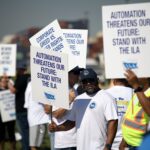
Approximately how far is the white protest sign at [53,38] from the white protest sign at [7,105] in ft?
20.9

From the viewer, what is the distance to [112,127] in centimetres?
742

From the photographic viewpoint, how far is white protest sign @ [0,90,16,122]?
14211 mm

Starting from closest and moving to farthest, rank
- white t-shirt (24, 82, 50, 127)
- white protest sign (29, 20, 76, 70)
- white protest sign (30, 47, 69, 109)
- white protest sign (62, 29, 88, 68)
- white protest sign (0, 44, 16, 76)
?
white protest sign (30, 47, 69, 109) → white protest sign (29, 20, 76, 70) → white protest sign (62, 29, 88, 68) → white t-shirt (24, 82, 50, 127) → white protest sign (0, 44, 16, 76)

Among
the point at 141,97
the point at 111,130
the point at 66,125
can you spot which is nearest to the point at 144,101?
the point at 141,97

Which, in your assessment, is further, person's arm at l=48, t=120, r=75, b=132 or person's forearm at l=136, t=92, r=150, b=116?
person's arm at l=48, t=120, r=75, b=132

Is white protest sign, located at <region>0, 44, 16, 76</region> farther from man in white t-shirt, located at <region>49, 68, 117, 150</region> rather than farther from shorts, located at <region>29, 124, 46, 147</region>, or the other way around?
man in white t-shirt, located at <region>49, 68, 117, 150</region>

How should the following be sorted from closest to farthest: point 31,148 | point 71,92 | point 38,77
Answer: point 38,77
point 71,92
point 31,148

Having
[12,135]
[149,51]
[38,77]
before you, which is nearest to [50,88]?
[38,77]

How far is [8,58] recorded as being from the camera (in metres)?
15.1

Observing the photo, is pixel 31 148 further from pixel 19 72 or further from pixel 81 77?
pixel 81 77

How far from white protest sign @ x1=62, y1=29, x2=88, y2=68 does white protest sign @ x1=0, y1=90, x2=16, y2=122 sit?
5.52 meters

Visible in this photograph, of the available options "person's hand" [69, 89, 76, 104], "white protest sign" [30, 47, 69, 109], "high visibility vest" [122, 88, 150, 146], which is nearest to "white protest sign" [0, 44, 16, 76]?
"person's hand" [69, 89, 76, 104]

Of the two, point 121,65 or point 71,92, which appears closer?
point 121,65

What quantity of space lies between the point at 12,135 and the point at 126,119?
23.7 ft
